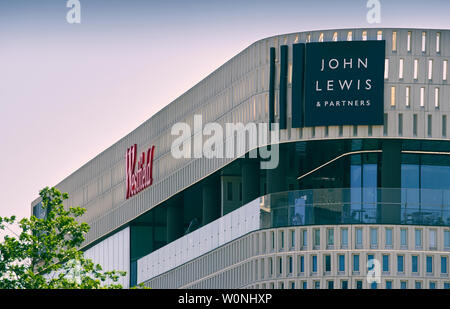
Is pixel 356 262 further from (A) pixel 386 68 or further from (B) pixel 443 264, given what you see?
(A) pixel 386 68

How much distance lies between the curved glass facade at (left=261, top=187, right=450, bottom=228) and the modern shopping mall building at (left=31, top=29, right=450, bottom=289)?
44mm

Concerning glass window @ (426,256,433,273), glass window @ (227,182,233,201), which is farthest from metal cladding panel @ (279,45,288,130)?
glass window @ (426,256,433,273)

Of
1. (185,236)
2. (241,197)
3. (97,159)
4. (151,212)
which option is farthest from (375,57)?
(97,159)

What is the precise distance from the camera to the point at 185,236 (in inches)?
3605

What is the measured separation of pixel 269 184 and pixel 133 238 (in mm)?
25873

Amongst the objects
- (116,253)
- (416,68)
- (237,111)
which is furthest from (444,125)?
(116,253)

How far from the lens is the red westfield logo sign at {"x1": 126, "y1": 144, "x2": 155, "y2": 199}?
99562 mm

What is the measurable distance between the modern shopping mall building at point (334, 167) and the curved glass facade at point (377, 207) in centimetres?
4

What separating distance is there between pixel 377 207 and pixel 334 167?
6.07m

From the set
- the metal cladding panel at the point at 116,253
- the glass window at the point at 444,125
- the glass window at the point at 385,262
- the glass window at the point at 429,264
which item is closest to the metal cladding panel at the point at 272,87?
the glass window at the point at 444,125

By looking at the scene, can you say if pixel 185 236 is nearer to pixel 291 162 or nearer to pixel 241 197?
pixel 241 197

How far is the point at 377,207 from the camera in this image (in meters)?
75.2

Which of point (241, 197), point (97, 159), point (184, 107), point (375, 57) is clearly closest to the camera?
point (375, 57)
